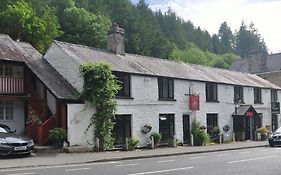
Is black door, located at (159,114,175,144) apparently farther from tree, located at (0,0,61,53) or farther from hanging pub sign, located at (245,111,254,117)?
tree, located at (0,0,61,53)

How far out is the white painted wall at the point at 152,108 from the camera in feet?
74.3

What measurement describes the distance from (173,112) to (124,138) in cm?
518

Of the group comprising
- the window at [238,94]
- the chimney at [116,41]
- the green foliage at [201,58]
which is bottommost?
the window at [238,94]

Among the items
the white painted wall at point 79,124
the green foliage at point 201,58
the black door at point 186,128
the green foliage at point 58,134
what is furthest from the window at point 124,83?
the green foliage at point 201,58

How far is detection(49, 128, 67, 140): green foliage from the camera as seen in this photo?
70.2 feet

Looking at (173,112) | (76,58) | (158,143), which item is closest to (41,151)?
(76,58)

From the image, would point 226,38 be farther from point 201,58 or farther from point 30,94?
point 30,94

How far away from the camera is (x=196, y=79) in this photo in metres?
31.8

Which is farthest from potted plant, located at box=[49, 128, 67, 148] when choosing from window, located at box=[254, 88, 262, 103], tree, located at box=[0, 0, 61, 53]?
window, located at box=[254, 88, 262, 103]

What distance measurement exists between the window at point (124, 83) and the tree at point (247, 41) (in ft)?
395

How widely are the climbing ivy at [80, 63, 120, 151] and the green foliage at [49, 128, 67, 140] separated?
6.25 feet

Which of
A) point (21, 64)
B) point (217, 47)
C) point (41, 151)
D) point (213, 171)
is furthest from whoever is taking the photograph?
point (217, 47)

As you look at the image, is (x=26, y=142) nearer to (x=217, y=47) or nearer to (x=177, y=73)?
(x=177, y=73)

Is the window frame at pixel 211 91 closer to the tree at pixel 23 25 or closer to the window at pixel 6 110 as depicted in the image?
the window at pixel 6 110
